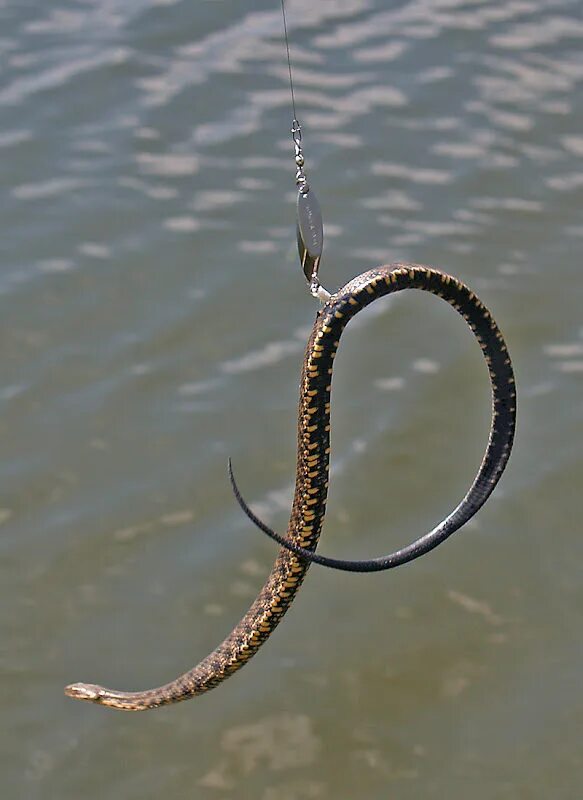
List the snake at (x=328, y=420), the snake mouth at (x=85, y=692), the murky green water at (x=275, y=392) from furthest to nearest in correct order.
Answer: the murky green water at (x=275, y=392) < the snake mouth at (x=85, y=692) < the snake at (x=328, y=420)

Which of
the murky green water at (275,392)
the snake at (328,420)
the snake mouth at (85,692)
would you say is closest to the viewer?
the snake at (328,420)

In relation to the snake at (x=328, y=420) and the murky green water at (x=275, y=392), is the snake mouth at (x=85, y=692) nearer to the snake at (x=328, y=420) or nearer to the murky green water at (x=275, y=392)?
the murky green water at (x=275, y=392)

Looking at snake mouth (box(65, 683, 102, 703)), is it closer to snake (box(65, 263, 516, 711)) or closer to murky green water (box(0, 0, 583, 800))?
murky green water (box(0, 0, 583, 800))

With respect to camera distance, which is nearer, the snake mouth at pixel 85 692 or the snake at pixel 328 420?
the snake at pixel 328 420

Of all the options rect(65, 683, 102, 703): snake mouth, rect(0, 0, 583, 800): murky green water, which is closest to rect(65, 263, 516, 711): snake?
rect(65, 683, 102, 703): snake mouth

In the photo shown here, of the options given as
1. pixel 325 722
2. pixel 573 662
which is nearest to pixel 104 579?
pixel 325 722

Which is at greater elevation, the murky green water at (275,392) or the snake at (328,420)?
the snake at (328,420)

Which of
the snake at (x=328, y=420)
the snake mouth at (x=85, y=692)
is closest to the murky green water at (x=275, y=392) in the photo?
the snake mouth at (x=85, y=692)

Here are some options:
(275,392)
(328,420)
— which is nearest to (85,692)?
(328,420)
